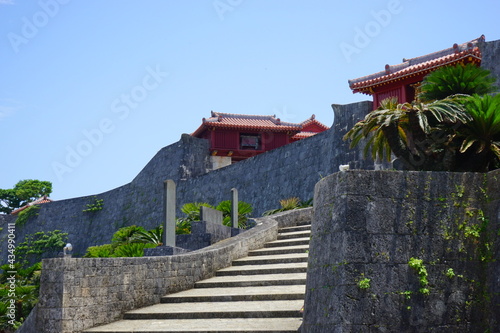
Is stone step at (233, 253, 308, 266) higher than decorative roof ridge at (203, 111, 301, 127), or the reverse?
decorative roof ridge at (203, 111, 301, 127)

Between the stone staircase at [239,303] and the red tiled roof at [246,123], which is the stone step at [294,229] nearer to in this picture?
the stone staircase at [239,303]

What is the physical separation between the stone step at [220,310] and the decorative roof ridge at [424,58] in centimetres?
1380

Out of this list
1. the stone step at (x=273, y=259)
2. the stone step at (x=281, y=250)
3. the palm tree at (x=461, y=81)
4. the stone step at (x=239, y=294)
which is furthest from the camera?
the stone step at (x=281, y=250)

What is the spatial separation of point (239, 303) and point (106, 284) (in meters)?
1.96

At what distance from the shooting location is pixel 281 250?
1195cm

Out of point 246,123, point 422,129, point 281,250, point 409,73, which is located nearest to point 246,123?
point 246,123

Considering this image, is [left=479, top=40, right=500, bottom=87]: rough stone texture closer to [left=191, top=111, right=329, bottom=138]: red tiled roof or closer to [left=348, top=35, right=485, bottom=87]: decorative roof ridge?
[left=348, top=35, right=485, bottom=87]: decorative roof ridge

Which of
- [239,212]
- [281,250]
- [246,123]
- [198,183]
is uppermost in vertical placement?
[246,123]

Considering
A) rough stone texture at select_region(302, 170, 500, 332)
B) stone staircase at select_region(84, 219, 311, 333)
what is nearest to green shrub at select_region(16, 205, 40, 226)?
stone staircase at select_region(84, 219, 311, 333)

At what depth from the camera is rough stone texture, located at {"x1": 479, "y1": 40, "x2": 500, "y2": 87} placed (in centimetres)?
1997

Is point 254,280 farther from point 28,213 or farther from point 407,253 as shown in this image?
point 28,213

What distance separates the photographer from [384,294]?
20.9 feet

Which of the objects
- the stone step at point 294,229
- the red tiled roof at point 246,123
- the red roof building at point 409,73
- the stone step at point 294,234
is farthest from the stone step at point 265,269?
the red tiled roof at point 246,123

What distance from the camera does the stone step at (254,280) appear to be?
9.82m
